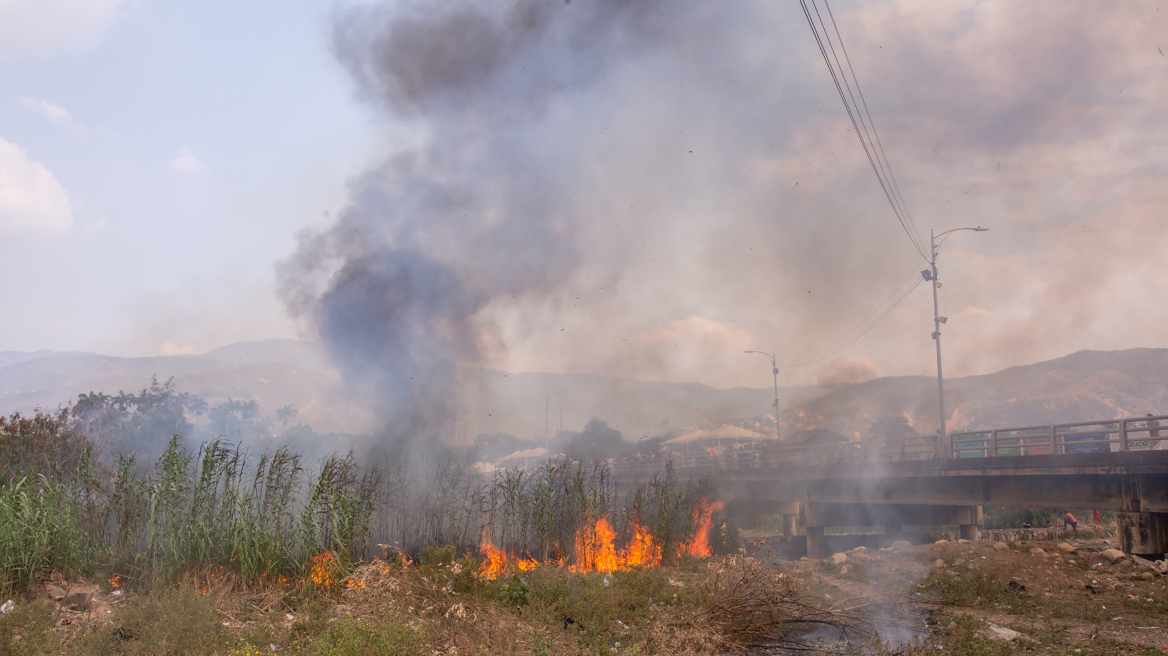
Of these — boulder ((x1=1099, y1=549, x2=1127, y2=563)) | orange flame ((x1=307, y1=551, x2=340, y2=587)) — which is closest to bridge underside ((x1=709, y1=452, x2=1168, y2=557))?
boulder ((x1=1099, y1=549, x2=1127, y2=563))

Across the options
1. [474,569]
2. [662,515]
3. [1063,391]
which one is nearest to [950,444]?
[662,515]

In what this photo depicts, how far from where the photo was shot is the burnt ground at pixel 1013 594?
1198 centimetres

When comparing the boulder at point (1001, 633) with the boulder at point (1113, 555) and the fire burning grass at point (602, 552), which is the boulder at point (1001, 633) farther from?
the fire burning grass at point (602, 552)

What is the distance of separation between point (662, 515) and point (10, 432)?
77.0ft

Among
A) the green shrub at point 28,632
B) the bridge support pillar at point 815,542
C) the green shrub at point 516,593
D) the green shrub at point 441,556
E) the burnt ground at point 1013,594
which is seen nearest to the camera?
the green shrub at point 28,632

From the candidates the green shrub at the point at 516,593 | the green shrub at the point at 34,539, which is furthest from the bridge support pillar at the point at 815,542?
the green shrub at the point at 34,539

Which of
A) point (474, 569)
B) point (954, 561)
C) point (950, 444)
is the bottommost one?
point (954, 561)

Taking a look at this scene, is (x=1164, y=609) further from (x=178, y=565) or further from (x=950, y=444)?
(x=178, y=565)

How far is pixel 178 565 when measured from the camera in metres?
11.6

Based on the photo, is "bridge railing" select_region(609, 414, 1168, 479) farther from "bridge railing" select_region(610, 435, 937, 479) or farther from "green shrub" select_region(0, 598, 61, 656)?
"green shrub" select_region(0, 598, 61, 656)

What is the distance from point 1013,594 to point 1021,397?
123076 millimetres

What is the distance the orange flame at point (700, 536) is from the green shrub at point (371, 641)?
1576cm

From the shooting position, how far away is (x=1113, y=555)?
1672 centimetres

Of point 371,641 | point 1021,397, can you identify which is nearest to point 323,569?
point 371,641
